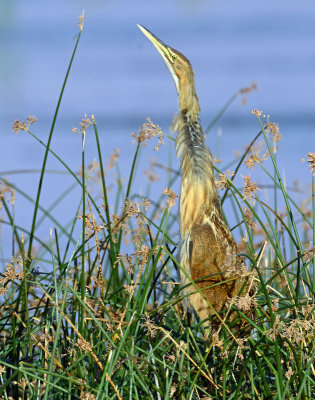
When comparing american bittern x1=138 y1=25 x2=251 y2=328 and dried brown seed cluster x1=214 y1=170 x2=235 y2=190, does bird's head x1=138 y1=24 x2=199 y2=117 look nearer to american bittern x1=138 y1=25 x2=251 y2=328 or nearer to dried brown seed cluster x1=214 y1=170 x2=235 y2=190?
american bittern x1=138 y1=25 x2=251 y2=328

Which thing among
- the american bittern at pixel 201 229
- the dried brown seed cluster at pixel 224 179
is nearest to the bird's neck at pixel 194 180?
the american bittern at pixel 201 229

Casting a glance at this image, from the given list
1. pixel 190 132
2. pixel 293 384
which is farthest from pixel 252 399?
pixel 190 132

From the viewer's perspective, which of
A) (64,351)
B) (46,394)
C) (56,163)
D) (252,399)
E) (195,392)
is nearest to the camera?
(46,394)

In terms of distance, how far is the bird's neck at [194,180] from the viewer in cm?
233

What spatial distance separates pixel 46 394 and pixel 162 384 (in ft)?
1.03

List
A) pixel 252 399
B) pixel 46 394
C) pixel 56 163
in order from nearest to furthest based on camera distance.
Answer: pixel 46 394 < pixel 252 399 < pixel 56 163

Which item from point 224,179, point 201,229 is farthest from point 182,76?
point 224,179

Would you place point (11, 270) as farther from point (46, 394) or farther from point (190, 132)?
point (190, 132)

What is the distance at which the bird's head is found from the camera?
2531 millimetres

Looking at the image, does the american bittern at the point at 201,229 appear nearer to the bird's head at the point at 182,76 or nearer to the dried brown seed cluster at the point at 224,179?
the bird's head at the point at 182,76

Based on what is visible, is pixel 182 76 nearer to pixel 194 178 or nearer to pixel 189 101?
pixel 189 101

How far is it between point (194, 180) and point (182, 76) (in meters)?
0.48

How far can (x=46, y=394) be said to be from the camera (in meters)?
1.63

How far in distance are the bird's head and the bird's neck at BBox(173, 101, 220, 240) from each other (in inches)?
5.4
